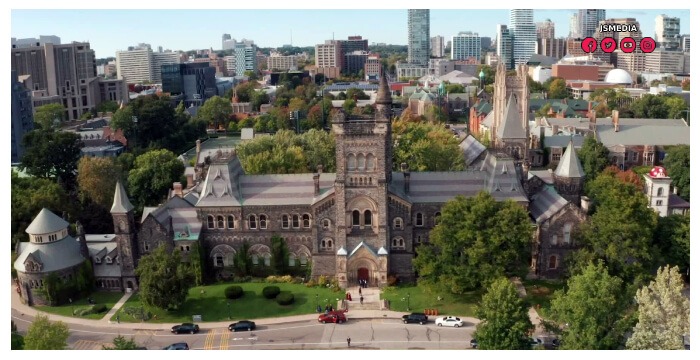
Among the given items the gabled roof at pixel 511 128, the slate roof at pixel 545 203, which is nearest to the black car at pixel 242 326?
the slate roof at pixel 545 203

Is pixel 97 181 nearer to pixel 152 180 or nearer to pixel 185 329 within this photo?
pixel 152 180

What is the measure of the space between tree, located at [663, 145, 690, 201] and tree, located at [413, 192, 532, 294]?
129ft

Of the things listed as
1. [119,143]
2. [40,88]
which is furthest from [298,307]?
[40,88]

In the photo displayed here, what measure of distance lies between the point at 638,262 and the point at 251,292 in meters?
36.1

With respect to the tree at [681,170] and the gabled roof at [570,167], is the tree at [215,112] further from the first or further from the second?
the gabled roof at [570,167]

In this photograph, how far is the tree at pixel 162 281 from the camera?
53.9 metres

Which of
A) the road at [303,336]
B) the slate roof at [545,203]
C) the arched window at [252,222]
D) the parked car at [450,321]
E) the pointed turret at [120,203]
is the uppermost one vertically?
the pointed turret at [120,203]

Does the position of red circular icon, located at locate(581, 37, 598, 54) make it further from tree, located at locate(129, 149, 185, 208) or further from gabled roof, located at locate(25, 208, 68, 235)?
gabled roof, located at locate(25, 208, 68, 235)

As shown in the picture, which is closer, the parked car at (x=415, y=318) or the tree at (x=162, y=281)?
the parked car at (x=415, y=318)

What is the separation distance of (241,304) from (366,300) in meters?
11.7

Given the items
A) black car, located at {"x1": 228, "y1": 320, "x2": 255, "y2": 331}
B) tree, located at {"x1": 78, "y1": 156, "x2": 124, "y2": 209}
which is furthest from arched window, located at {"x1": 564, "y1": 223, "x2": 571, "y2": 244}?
tree, located at {"x1": 78, "y1": 156, "x2": 124, "y2": 209}

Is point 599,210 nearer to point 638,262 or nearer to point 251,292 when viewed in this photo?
point 638,262

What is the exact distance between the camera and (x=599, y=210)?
191 ft

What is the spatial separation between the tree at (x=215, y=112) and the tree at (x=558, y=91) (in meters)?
100
